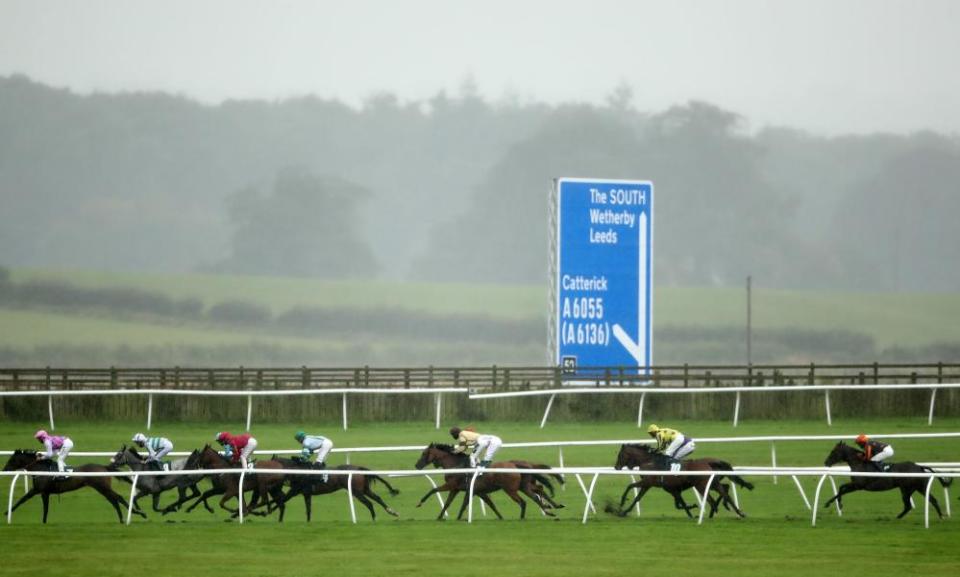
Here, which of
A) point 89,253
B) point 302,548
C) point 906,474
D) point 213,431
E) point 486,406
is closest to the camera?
point 302,548

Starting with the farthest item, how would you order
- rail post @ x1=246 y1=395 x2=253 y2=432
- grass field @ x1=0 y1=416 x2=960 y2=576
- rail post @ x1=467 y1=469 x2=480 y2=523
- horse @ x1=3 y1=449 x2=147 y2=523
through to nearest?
rail post @ x1=246 y1=395 x2=253 y2=432 < horse @ x1=3 y1=449 x2=147 y2=523 < rail post @ x1=467 y1=469 x2=480 y2=523 < grass field @ x1=0 y1=416 x2=960 y2=576

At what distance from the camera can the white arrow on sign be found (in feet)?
92.8

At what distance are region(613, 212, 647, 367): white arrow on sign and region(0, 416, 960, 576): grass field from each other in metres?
8.53

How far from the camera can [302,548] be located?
1374 centimetres

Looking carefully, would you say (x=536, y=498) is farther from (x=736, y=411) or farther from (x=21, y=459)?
(x=736, y=411)

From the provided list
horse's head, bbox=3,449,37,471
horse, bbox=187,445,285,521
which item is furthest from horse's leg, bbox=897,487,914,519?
horse's head, bbox=3,449,37,471

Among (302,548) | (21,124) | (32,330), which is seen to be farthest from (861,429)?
(21,124)

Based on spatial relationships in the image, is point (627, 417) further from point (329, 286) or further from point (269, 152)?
point (269, 152)

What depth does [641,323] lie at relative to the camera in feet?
93.3

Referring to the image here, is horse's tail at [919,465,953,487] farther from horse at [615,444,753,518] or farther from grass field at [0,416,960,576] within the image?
horse at [615,444,753,518]

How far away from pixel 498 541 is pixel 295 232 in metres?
68.3

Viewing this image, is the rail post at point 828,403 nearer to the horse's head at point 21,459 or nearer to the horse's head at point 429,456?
the horse's head at point 429,456

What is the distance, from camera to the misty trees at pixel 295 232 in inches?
3189

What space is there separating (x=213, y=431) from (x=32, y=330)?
43703 mm
